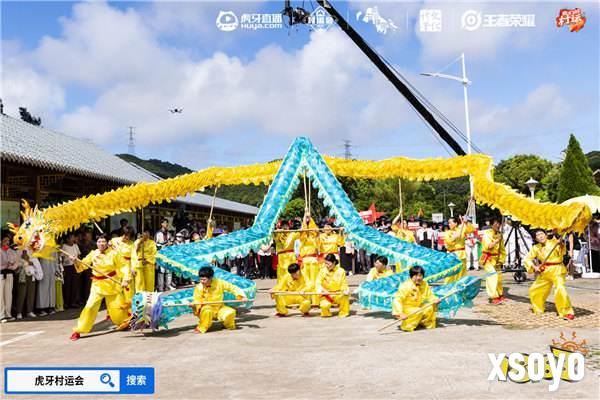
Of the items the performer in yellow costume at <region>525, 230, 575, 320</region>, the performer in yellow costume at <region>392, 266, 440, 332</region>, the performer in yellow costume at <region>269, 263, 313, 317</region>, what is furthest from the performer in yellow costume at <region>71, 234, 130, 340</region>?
the performer in yellow costume at <region>525, 230, 575, 320</region>

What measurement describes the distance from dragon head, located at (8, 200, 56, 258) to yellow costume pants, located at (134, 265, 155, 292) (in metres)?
2.40

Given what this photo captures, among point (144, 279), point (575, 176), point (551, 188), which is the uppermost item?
point (551, 188)

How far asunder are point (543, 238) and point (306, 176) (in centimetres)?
420

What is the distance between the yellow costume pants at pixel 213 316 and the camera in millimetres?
7855

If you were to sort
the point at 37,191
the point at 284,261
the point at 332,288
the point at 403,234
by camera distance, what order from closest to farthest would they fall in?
the point at 332,288
the point at 284,261
the point at 37,191
the point at 403,234

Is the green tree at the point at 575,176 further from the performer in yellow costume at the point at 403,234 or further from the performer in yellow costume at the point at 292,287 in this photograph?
the performer in yellow costume at the point at 292,287

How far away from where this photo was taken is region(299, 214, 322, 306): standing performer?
400 inches

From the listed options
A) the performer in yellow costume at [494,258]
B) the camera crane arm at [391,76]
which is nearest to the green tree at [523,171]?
the camera crane arm at [391,76]

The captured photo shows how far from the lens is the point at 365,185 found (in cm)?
4916

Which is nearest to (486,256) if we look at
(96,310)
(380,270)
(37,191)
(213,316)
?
(380,270)

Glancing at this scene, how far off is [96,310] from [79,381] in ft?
10.3

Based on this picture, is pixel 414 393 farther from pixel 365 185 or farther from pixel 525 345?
pixel 365 185

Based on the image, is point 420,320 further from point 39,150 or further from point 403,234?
point 39,150

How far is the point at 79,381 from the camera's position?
4.95 meters
